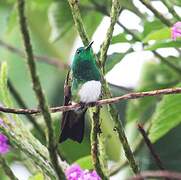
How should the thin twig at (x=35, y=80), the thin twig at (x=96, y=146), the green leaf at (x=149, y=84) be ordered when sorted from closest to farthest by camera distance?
the thin twig at (x=35, y=80)
the thin twig at (x=96, y=146)
the green leaf at (x=149, y=84)

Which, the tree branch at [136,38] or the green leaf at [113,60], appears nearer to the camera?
the green leaf at [113,60]

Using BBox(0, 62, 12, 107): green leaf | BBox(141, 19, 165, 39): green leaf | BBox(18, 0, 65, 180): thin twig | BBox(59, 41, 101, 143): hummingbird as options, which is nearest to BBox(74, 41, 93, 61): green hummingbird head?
BBox(59, 41, 101, 143): hummingbird

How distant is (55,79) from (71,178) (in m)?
1.55

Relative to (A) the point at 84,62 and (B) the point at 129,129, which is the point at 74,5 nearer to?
A: (A) the point at 84,62

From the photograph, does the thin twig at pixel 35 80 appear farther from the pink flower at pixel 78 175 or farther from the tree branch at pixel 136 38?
the tree branch at pixel 136 38

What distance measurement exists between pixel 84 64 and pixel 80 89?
0.13 ft

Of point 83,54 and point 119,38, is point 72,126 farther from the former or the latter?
point 119,38

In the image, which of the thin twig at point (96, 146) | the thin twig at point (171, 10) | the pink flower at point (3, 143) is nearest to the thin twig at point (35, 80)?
the thin twig at point (96, 146)

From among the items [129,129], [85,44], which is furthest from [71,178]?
[129,129]

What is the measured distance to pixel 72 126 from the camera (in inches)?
35.6

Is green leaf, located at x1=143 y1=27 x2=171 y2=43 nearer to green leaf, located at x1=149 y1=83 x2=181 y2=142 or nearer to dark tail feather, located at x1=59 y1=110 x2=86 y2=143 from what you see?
green leaf, located at x1=149 y1=83 x2=181 y2=142

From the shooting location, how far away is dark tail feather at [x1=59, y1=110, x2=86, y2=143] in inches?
35.3

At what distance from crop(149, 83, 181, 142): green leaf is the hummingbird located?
30 cm

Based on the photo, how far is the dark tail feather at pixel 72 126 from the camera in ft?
2.94
